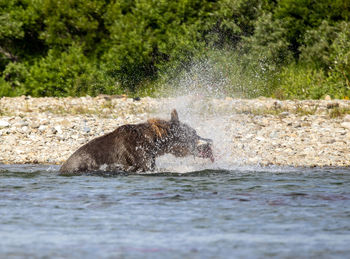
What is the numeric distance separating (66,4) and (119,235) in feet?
75.6

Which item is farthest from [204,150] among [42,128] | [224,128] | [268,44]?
[268,44]

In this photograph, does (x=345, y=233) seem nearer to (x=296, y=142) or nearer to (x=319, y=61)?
(x=296, y=142)

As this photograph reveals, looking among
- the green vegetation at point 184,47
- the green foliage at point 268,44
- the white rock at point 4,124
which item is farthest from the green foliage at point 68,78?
the white rock at point 4,124

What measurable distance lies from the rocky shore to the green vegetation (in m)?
3.04

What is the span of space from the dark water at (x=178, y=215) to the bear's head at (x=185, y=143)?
0.52m

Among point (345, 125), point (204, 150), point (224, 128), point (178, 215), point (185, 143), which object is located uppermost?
point (224, 128)

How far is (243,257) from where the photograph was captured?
228 inches

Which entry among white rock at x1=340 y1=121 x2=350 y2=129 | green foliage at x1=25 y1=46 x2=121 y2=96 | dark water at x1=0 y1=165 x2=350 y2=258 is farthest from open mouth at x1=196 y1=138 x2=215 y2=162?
green foliage at x1=25 y1=46 x2=121 y2=96

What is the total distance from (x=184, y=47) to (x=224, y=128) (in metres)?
9.46

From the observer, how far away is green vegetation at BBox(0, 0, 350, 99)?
2275 cm

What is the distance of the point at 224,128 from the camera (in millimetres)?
15289

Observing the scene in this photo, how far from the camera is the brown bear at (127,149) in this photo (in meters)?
10.7

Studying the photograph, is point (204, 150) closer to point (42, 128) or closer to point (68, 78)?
point (42, 128)

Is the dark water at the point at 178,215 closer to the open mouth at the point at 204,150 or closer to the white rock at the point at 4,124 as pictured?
the open mouth at the point at 204,150
